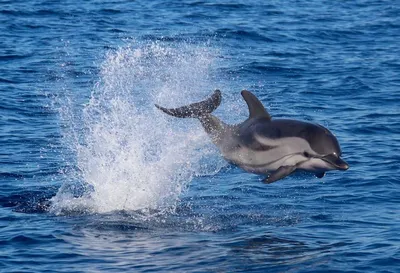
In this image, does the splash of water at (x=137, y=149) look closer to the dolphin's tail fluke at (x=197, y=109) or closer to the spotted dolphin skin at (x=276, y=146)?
the dolphin's tail fluke at (x=197, y=109)

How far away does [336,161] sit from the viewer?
1282cm

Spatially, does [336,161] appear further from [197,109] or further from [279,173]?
[197,109]

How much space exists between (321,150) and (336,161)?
0.26 metres

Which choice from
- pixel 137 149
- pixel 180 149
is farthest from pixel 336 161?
pixel 137 149

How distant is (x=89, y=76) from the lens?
2356cm

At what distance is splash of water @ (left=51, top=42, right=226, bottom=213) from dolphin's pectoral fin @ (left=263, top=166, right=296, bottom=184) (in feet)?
7.54

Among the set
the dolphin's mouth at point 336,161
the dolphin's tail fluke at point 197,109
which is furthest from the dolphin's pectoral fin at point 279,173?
the dolphin's tail fluke at point 197,109

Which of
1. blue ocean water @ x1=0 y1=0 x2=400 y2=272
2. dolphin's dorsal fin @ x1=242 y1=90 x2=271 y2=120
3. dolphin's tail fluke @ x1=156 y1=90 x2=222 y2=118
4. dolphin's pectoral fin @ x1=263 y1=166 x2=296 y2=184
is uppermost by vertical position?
dolphin's dorsal fin @ x1=242 y1=90 x2=271 y2=120

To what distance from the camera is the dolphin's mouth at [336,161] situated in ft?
41.7

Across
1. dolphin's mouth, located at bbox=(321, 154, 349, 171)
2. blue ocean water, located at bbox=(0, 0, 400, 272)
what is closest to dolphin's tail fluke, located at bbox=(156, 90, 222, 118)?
blue ocean water, located at bbox=(0, 0, 400, 272)

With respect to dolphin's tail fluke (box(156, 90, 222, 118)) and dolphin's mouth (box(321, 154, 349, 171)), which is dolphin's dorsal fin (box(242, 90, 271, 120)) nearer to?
dolphin's tail fluke (box(156, 90, 222, 118))

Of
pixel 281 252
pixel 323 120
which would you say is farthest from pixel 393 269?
pixel 323 120

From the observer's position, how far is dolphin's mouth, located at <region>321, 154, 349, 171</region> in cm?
1270

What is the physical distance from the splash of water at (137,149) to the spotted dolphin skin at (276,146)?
4.35ft
